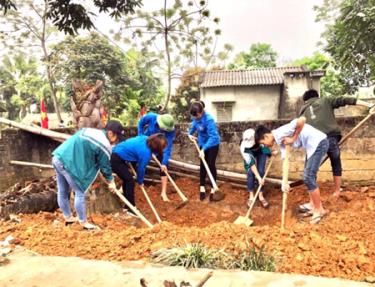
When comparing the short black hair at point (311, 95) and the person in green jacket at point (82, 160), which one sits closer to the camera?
the person in green jacket at point (82, 160)

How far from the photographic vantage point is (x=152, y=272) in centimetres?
310

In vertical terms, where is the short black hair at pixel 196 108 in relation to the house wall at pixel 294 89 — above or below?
below

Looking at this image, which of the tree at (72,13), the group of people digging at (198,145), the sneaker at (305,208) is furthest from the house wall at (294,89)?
the tree at (72,13)

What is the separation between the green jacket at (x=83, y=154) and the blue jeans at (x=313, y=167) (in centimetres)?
243

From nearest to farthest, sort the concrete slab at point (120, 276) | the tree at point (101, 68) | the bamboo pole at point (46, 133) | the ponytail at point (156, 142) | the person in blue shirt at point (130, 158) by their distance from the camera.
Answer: the concrete slab at point (120, 276) → the ponytail at point (156, 142) → the person in blue shirt at point (130, 158) → the bamboo pole at point (46, 133) → the tree at point (101, 68)

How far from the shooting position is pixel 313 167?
513cm

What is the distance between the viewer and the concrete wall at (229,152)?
6.95 metres

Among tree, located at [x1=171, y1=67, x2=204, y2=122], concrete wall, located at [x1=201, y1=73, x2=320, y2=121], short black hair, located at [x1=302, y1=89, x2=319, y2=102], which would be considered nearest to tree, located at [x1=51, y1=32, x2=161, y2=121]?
concrete wall, located at [x1=201, y1=73, x2=320, y2=121]

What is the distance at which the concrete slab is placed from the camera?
2.83 metres

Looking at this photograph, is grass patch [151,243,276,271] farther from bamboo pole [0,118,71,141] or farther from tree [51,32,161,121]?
tree [51,32,161,121]

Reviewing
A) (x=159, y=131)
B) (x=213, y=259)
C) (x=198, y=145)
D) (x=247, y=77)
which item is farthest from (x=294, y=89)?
(x=213, y=259)

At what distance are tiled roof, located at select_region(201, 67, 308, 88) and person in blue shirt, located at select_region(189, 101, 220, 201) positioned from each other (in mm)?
12469

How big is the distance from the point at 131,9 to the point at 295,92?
14800 millimetres

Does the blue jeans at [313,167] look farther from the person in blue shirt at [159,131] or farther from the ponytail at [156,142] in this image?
the person in blue shirt at [159,131]
